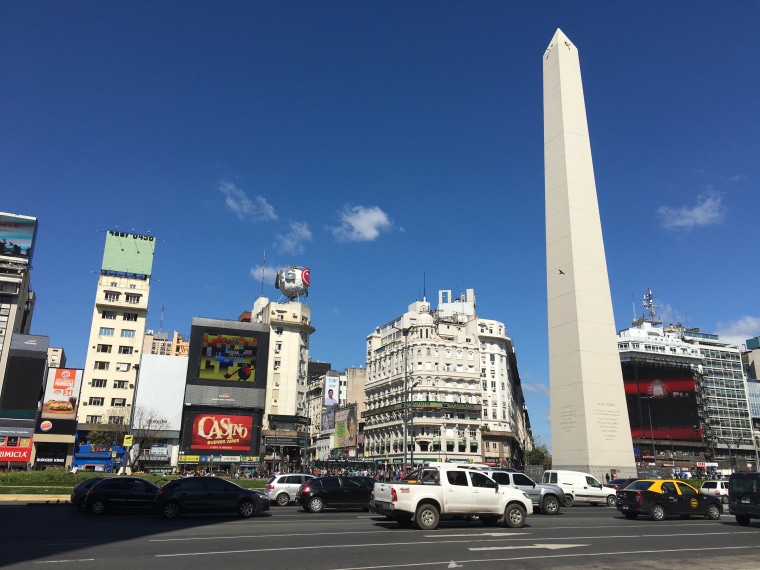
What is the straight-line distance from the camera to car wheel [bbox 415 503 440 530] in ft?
48.8

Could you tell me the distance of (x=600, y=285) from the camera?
37281 mm

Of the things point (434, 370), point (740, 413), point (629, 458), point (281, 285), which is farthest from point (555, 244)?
point (740, 413)

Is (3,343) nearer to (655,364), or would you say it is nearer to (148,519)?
(148,519)

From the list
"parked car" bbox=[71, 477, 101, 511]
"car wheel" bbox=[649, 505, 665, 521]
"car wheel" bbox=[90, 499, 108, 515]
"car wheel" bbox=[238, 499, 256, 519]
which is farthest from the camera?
"parked car" bbox=[71, 477, 101, 511]

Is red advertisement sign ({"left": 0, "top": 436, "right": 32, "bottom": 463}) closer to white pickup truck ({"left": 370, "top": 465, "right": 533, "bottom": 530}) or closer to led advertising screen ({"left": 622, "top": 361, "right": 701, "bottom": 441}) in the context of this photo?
white pickup truck ({"left": 370, "top": 465, "right": 533, "bottom": 530})

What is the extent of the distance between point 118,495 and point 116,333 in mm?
67109

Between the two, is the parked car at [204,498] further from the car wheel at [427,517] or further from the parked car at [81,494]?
the car wheel at [427,517]

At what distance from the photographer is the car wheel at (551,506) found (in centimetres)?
2203

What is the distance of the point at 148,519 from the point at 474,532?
1048cm

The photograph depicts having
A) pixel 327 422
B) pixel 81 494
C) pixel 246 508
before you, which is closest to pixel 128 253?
pixel 327 422

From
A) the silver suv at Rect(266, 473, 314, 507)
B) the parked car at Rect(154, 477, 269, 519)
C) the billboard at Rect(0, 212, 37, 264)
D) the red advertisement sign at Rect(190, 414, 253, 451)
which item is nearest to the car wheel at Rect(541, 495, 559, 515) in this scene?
the silver suv at Rect(266, 473, 314, 507)

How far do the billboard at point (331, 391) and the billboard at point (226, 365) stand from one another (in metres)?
28.2

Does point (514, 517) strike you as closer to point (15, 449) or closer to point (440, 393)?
point (440, 393)

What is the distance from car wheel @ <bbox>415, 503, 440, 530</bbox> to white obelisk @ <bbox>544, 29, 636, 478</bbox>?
2197cm
